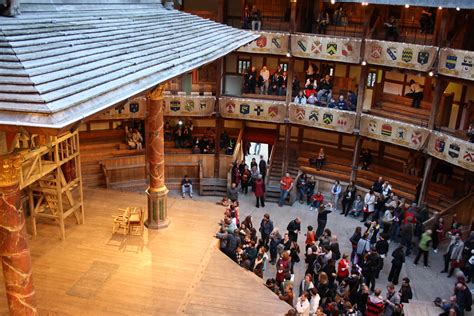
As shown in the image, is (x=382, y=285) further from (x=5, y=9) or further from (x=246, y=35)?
(x=5, y=9)

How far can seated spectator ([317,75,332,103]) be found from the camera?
69.7 ft

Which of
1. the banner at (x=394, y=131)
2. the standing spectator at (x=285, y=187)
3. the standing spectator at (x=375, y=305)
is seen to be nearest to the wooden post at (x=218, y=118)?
the standing spectator at (x=285, y=187)

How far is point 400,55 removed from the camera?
18547 millimetres

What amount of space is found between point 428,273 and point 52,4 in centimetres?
1373

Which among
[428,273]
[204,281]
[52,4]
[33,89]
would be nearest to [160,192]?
[204,281]

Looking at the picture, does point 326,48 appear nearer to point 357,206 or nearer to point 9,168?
point 357,206

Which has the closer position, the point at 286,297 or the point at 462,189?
the point at 286,297

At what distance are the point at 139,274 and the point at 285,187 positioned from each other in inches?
400


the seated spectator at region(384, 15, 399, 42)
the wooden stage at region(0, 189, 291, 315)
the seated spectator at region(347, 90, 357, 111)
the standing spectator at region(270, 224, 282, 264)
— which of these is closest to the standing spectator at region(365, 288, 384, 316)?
the wooden stage at region(0, 189, 291, 315)

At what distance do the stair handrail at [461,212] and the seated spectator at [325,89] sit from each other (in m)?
6.60

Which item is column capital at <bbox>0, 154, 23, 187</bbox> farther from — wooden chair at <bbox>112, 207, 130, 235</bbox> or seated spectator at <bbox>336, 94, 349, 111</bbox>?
seated spectator at <bbox>336, 94, 349, 111</bbox>

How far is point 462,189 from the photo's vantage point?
19.7 meters

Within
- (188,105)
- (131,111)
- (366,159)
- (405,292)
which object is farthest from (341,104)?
(405,292)

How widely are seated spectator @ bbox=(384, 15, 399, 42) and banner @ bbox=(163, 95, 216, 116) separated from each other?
25.8 ft
